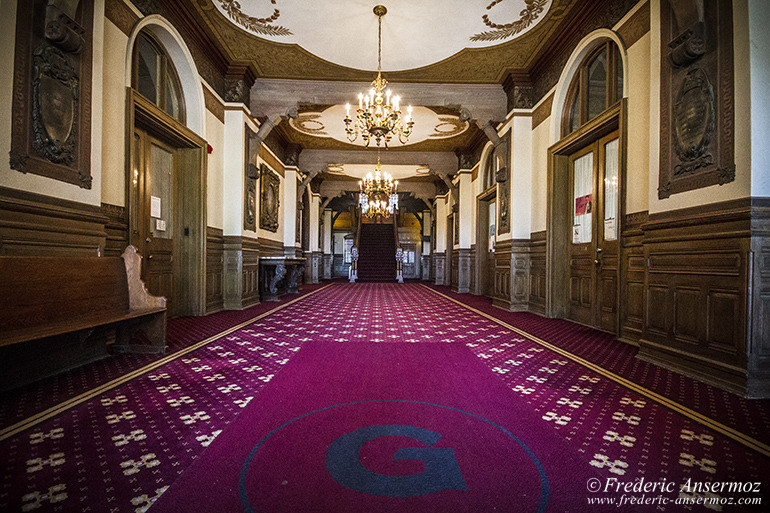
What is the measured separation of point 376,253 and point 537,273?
Answer: 44.9ft

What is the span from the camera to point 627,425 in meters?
2.00

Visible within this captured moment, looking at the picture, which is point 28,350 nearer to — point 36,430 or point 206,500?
point 36,430

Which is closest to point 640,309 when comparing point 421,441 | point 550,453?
point 550,453

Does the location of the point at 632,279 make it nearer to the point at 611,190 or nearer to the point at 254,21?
the point at 611,190

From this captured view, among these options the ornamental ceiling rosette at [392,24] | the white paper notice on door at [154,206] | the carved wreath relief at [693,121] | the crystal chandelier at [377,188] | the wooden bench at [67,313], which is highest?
the ornamental ceiling rosette at [392,24]

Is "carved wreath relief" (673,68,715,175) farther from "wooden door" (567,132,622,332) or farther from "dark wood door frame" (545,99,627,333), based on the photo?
"dark wood door frame" (545,99,627,333)

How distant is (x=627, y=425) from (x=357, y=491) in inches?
61.2

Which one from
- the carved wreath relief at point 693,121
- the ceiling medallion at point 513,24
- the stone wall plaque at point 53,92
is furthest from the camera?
the ceiling medallion at point 513,24

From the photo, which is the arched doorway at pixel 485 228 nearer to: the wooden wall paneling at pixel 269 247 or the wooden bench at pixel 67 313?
the wooden wall paneling at pixel 269 247

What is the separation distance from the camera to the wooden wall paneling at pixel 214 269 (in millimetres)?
6059

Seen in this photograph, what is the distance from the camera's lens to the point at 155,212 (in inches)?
204

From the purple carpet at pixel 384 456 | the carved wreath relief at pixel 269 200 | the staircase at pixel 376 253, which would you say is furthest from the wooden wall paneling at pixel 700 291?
the staircase at pixel 376 253

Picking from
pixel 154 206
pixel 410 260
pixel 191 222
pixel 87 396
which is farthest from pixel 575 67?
pixel 410 260

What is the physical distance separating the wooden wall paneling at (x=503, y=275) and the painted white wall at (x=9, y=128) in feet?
20.5
